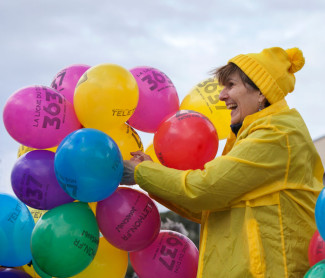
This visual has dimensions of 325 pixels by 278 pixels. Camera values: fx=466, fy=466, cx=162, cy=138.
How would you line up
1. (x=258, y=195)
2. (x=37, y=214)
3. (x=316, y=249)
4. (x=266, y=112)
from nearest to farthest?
(x=316, y=249), (x=258, y=195), (x=266, y=112), (x=37, y=214)

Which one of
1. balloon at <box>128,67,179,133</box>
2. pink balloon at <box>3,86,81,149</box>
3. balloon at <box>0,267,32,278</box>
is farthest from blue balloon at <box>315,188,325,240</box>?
balloon at <box>0,267,32,278</box>

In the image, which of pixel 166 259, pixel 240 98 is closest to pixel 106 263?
pixel 166 259

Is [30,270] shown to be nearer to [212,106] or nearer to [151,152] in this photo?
[151,152]

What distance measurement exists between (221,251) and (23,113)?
135cm

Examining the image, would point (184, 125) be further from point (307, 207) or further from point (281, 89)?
point (307, 207)

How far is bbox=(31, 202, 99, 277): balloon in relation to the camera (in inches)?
101

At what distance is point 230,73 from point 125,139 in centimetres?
75

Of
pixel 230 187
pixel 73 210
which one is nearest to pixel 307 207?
pixel 230 187

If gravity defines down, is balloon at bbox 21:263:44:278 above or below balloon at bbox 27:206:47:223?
below

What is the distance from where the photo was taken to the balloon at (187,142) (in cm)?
268

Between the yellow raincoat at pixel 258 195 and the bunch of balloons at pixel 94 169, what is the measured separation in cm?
27

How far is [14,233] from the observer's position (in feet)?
9.73

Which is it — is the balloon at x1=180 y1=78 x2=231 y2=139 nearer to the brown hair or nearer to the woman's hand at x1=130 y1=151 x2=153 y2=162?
the brown hair

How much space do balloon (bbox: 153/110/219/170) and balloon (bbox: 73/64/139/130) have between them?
0.91 feet
